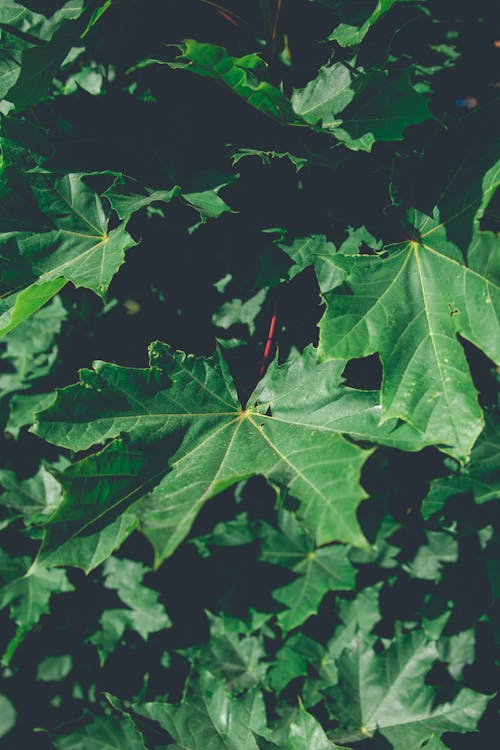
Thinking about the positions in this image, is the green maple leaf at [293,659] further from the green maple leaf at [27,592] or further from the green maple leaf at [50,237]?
the green maple leaf at [50,237]

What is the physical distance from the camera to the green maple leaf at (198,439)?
4.43 feet

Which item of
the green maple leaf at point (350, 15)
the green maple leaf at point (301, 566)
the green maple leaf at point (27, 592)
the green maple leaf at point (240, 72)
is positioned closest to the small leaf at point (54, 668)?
the green maple leaf at point (27, 592)

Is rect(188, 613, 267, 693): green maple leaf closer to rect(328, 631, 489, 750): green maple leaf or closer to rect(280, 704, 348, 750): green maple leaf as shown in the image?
rect(328, 631, 489, 750): green maple leaf

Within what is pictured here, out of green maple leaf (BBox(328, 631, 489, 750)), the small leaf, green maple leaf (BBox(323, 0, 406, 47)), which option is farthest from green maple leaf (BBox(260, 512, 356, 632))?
green maple leaf (BBox(323, 0, 406, 47))

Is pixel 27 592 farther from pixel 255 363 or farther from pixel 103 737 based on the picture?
pixel 255 363

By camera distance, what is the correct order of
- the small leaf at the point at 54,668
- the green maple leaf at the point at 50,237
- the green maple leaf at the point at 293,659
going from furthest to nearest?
the small leaf at the point at 54,668 < the green maple leaf at the point at 293,659 < the green maple leaf at the point at 50,237

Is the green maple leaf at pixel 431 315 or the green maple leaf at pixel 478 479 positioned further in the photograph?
the green maple leaf at pixel 478 479

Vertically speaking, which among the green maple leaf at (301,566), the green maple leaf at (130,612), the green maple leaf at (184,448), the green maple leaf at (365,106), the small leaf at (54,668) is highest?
the green maple leaf at (365,106)

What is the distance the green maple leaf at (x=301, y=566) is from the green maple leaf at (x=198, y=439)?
0.63 meters

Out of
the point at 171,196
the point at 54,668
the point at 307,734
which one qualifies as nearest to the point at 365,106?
the point at 171,196

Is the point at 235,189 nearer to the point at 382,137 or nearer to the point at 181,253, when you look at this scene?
the point at 181,253

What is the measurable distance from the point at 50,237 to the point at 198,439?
2.67 ft

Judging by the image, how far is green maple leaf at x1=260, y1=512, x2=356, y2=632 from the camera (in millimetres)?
2082

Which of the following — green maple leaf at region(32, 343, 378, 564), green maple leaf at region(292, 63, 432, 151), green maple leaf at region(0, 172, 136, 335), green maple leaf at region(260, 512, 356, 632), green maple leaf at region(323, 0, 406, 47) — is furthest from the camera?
green maple leaf at region(260, 512, 356, 632)
